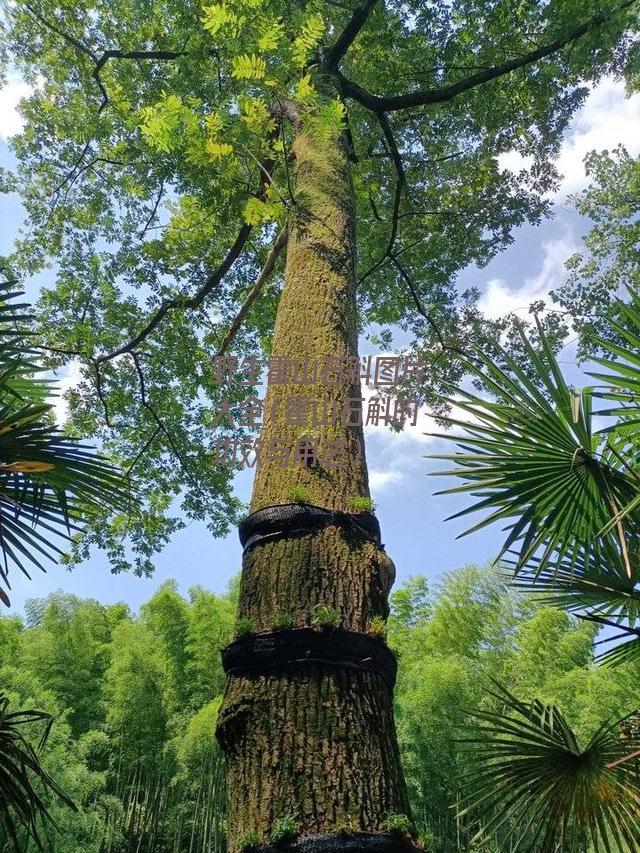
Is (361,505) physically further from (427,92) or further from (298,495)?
(427,92)

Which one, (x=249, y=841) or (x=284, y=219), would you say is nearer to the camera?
(x=249, y=841)

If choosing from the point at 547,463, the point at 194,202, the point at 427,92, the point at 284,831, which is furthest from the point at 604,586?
the point at 194,202

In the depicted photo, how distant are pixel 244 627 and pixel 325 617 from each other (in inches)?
8.0

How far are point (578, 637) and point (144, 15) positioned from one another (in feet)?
29.9

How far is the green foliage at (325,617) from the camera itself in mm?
1502

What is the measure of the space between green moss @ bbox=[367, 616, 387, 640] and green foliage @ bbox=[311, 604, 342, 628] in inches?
3.7

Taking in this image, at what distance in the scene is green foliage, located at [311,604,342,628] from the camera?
150 centimetres

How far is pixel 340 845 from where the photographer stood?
119 centimetres

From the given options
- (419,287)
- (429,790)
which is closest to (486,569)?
(429,790)

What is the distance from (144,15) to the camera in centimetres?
575

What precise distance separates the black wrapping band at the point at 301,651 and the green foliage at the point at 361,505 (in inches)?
15.9

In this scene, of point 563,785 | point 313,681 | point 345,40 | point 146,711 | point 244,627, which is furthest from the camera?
point 146,711

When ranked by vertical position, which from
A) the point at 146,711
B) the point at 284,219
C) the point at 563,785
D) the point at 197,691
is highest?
the point at 284,219

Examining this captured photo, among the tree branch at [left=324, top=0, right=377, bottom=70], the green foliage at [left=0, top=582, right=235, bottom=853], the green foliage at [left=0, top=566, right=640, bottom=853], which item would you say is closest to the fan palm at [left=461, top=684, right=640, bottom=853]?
the tree branch at [left=324, top=0, right=377, bottom=70]
